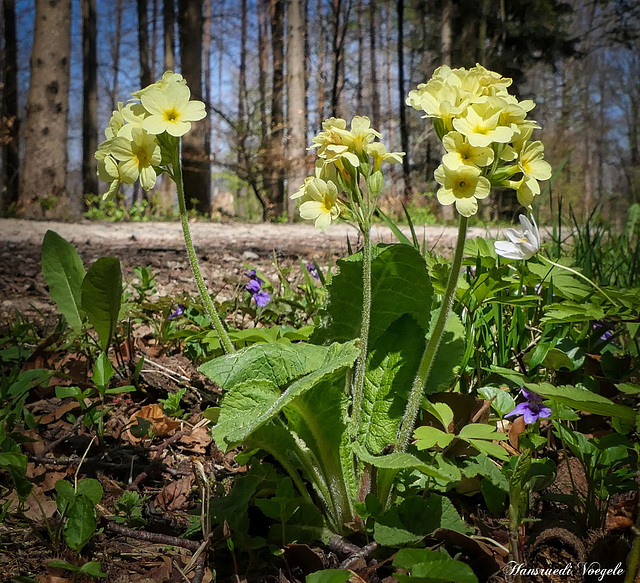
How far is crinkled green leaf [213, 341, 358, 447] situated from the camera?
868 mm

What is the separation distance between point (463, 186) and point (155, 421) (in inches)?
46.5

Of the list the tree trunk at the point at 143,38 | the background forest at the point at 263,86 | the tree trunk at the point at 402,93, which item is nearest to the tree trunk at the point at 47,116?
the background forest at the point at 263,86

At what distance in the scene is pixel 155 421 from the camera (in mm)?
1628

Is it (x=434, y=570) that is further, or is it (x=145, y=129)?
(x=145, y=129)

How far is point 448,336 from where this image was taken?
132cm

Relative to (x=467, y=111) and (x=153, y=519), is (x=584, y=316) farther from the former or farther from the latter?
(x=153, y=519)

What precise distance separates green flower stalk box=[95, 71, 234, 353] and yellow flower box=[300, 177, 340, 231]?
248mm

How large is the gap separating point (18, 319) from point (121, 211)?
8.12m

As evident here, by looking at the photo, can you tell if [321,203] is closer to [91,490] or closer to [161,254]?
[91,490]

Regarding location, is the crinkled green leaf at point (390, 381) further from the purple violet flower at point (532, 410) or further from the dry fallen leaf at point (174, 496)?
the dry fallen leaf at point (174, 496)

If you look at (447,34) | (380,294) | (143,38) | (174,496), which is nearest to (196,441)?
(174,496)

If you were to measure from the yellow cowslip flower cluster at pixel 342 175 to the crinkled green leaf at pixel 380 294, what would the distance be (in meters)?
0.17

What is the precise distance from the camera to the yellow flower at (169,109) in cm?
103

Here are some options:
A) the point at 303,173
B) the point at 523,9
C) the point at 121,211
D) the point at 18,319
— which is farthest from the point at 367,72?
the point at 18,319
